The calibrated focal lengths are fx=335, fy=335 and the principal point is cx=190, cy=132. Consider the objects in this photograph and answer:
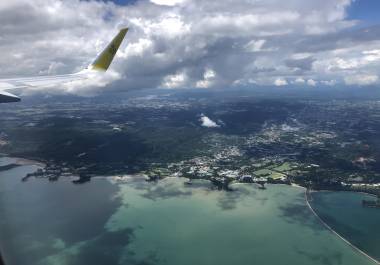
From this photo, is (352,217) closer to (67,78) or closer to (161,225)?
(161,225)

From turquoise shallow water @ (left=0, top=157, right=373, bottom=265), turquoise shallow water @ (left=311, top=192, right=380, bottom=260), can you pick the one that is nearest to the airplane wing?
turquoise shallow water @ (left=0, top=157, right=373, bottom=265)

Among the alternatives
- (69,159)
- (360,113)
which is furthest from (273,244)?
(360,113)

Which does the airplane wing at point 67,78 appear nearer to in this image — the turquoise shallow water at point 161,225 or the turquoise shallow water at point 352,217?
the turquoise shallow water at point 161,225

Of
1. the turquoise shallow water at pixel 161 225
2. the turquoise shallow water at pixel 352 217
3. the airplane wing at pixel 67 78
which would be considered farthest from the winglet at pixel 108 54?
the turquoise shallow water at pixel 352 217

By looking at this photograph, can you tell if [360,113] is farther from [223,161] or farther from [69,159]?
[69,159]

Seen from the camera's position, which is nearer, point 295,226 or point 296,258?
point 296,258

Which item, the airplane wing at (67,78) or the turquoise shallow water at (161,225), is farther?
the turquoise shallow water at (161,225)
